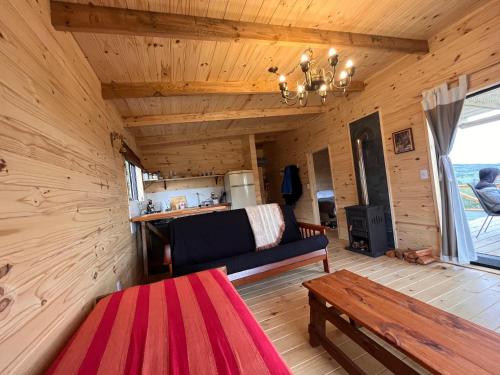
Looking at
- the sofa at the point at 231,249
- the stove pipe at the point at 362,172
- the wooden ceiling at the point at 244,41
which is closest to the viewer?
the wooden ceiling at the point at 244,41

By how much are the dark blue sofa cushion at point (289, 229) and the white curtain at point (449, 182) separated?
5.60 feet

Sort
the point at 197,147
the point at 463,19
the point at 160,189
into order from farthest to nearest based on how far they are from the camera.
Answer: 1. the point at 197,147
2. the point at 160,189
3. the point at 463,19

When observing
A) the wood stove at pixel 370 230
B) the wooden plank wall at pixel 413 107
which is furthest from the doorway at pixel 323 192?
the wood stove at pixel 370 230

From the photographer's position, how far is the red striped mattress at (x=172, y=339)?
799 millimetres

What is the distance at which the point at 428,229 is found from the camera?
2.83m

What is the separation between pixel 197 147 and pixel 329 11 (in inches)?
169

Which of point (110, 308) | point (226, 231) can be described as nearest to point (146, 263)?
point (226, 231)

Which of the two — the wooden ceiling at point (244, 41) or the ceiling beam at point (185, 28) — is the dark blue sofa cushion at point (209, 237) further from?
the ceiling beam at point (185, 28)

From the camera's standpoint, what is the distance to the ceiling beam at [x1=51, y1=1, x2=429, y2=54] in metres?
1.52

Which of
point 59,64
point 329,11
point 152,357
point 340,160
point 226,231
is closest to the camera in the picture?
point 152,357

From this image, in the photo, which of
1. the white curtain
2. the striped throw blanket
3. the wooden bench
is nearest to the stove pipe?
the white curtain

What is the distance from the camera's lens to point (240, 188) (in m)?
5.06

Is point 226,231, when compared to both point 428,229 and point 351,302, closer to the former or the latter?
point 351,302

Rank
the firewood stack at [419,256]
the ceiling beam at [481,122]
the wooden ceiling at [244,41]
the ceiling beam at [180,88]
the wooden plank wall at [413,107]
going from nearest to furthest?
1. the wooden ceiling at [244,41]
2. the wooden plank wall at [413,107]
3. the ceiling beam at [180,88]
4. the firewood stack at [419,256]
5. the ceiling beam at [481,122]
